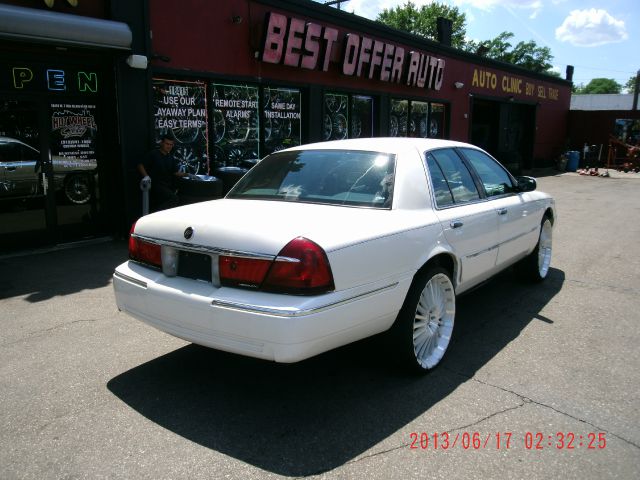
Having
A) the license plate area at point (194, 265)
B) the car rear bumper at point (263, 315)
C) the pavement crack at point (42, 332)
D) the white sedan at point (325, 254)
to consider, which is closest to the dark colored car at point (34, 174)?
the pavement crack at point (42, 332)

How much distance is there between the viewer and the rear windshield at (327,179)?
3717 millimetres

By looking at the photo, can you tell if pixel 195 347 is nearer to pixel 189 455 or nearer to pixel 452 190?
pixel 189 455

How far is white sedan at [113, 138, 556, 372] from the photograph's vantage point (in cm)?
291

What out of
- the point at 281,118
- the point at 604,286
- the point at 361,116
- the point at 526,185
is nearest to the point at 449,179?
the point at 526,185

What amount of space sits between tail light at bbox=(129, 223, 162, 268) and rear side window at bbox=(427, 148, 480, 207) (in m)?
2.02

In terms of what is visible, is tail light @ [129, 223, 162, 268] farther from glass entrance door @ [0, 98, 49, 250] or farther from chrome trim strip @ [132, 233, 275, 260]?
glass entrance door @ [0, 98, 49, 250]

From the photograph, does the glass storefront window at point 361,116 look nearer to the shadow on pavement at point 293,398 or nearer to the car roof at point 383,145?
the car roof at point 383,145

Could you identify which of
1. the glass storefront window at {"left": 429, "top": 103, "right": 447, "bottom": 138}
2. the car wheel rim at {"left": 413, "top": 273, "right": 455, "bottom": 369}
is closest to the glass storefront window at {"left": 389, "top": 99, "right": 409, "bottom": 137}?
the glass storefront window at {"left": 429, "top": 103, "right": 447, "bottom": 138}

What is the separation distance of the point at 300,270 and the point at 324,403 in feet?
3.24

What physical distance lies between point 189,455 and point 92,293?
339 centimetres

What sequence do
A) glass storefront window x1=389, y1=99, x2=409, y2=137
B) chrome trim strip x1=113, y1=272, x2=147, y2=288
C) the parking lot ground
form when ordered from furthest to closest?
glass storefront window x1=389, y1=99, x2=409, y2=137 < chrome trim strip x1=113, y1=272, x2=147, y2=288 < the parking lot ground

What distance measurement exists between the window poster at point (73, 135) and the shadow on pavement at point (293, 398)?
15.8ft

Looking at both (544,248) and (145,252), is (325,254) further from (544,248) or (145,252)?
(544,248)

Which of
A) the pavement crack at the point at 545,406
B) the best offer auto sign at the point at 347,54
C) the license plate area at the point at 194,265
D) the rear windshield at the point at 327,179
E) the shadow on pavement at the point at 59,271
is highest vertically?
the best offer auto sign at the point at 347,54
